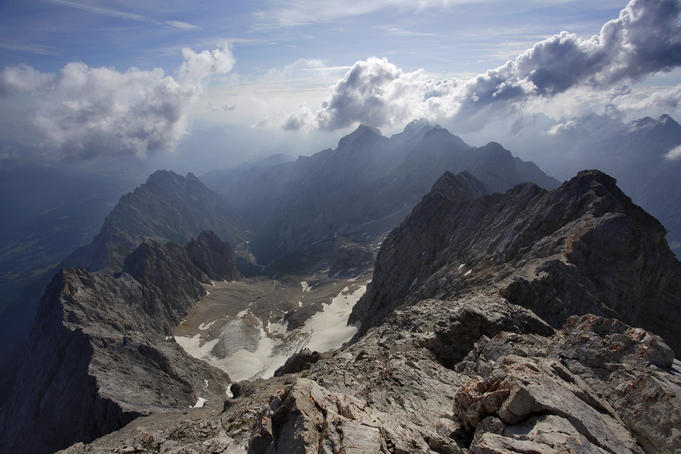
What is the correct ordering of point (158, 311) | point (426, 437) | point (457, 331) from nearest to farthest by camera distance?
point (426, 437) < point (457, 331) < point (158, 311)

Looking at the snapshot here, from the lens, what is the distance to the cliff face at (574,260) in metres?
40.8

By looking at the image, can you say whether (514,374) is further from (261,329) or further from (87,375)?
(261,329)

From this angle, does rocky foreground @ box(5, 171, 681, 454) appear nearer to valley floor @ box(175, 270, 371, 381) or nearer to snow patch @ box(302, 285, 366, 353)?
snow patch @ box(302, 285, 366, 353)

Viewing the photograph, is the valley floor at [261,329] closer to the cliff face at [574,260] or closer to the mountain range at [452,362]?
the mountain range at [452,362]

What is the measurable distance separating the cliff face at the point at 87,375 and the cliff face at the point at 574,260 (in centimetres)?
5461

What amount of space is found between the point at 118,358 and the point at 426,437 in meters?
79.5

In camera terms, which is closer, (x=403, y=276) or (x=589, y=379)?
(x=589, y=379)

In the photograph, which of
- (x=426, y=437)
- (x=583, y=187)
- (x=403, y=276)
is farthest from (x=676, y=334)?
(x=403, y=276)

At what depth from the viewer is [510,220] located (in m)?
74.6

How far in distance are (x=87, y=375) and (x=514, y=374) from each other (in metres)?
78.7

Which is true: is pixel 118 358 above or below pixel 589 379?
below

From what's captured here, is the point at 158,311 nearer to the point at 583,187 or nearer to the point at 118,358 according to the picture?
the point at 118,358

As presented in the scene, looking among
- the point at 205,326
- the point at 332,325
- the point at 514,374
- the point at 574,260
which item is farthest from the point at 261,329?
the point at 514,374

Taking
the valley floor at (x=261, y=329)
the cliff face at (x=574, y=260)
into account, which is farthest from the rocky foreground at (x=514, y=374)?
the valley floor at (x=261, y=329)
